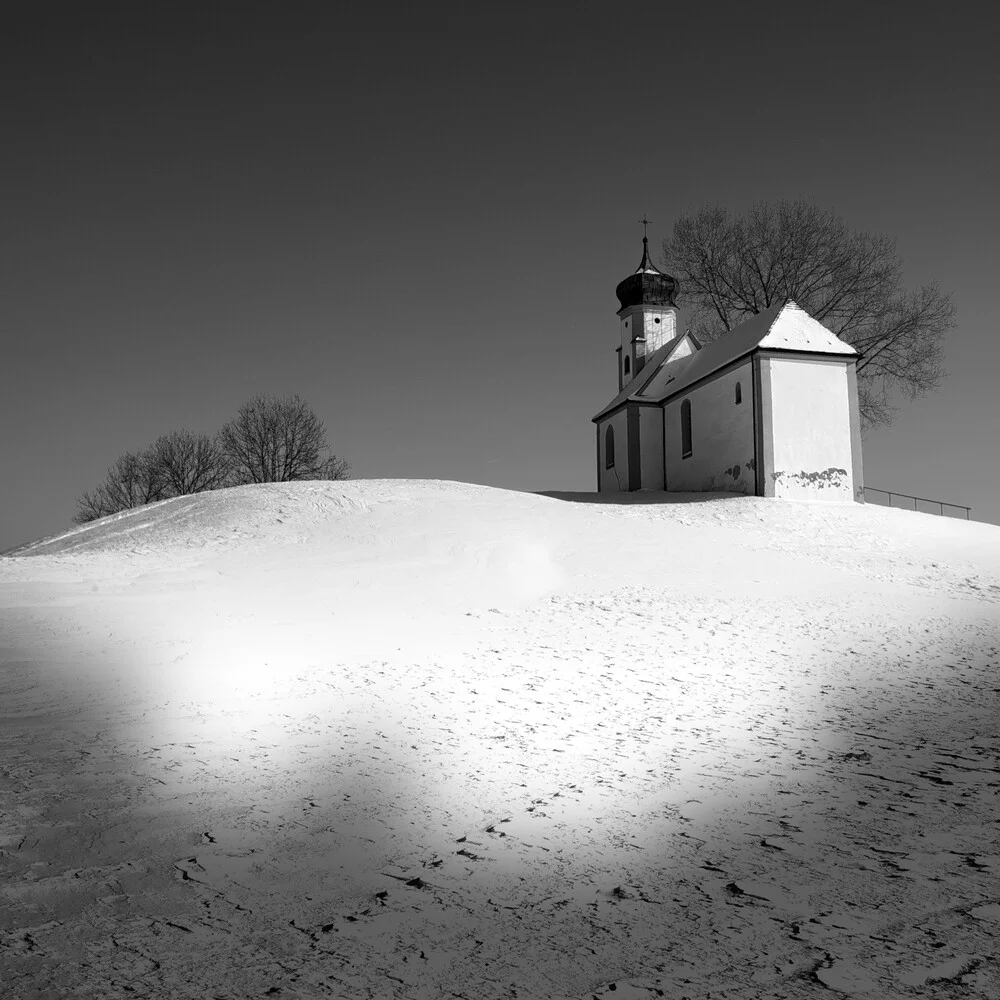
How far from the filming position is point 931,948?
10.6 feet

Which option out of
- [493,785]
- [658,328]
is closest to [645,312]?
[658,328]

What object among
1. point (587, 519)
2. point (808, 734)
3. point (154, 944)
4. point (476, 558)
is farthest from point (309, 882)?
point (587, 519)

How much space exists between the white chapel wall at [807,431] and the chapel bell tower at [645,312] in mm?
11642

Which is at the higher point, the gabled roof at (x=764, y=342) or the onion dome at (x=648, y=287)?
the onion dome at (x=648, y=287)

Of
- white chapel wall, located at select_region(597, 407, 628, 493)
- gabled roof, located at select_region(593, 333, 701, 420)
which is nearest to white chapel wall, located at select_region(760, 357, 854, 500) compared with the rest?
gabled roof, located at select_region(593, 333, 701, 420)

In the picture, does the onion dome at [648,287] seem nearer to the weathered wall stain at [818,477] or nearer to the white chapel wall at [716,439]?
the white chapel wall at [716,439]

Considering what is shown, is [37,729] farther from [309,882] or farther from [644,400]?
[644,400]

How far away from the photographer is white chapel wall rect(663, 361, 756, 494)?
79.6 feet

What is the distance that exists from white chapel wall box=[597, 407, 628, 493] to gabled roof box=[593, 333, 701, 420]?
475mm

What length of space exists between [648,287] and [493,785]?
32.6 meters

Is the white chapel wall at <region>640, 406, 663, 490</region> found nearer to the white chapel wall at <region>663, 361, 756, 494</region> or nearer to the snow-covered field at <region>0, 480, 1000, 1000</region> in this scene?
the white chapel wall at <region>663, 361, 756, 494</region>

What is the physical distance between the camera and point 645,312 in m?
35.6

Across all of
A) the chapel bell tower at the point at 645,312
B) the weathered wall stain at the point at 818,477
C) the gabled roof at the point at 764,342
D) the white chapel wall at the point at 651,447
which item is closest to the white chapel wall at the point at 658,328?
the chapel bell tower at the point at 645,312

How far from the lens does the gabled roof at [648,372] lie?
31612 millimetres
